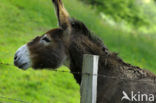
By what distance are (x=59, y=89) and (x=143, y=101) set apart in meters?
5.14

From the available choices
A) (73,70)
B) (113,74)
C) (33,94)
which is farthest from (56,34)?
(33,94)

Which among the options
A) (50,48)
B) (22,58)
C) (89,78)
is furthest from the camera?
(50,48)

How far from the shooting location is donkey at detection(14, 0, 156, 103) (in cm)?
496

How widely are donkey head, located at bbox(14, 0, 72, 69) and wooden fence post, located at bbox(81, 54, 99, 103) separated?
1.10m

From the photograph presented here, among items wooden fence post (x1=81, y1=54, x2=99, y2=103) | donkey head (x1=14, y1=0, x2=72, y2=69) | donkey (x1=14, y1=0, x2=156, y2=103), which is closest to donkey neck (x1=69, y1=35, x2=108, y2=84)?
donkey (x1=14, y1=0, x2=156, y2=103)

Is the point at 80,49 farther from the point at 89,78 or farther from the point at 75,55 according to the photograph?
the point at 89,78

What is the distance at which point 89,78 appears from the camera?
14.0 feet

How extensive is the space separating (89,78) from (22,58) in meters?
1.35

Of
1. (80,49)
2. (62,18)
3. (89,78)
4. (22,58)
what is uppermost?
(62,18)

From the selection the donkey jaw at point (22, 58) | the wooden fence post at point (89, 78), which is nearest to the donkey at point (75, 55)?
the donkey jaw at point (22, 58)

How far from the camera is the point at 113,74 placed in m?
5.08

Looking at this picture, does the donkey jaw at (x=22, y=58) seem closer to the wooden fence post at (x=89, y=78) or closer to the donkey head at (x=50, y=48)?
the donkey head at (x=50, y=48)

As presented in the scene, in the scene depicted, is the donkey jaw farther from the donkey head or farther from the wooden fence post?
the wooden fence post

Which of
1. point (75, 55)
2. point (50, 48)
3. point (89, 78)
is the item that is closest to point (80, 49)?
point (75, 55)
